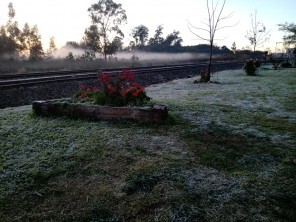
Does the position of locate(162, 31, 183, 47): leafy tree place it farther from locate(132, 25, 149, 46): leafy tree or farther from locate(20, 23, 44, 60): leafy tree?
locate(20, 23, 44, 60): leafy tree

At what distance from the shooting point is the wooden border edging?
6645 millimetres

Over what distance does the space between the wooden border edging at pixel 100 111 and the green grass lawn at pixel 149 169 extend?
0.27 metres

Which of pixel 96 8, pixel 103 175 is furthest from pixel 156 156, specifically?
pixel 96 8

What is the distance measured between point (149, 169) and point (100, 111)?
10.4 ft

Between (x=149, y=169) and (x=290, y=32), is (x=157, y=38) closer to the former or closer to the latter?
(x=290, y=32)

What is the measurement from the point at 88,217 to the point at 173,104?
20.2ft

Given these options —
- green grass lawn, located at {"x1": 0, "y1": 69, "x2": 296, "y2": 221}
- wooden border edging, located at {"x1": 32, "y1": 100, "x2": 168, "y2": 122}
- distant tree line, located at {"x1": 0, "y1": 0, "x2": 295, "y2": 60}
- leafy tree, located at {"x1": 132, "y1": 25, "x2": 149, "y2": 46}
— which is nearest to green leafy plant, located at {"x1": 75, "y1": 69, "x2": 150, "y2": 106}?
wooden border edging, located at {"x1": 32, "y1": 100, "x2": 168, "y2": 122}

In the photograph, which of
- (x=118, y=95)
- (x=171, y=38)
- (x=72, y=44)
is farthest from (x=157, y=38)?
(x=118, y=95)

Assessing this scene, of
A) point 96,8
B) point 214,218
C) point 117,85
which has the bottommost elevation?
point 214,218

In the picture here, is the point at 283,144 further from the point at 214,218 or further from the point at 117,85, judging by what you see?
the point at 117,85

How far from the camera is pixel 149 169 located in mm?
4277

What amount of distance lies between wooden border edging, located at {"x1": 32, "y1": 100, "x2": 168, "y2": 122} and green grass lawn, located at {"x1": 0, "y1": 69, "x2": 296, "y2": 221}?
27 cm

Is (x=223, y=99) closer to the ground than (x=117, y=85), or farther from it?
closer to the ground

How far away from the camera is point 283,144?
536 centimetres
